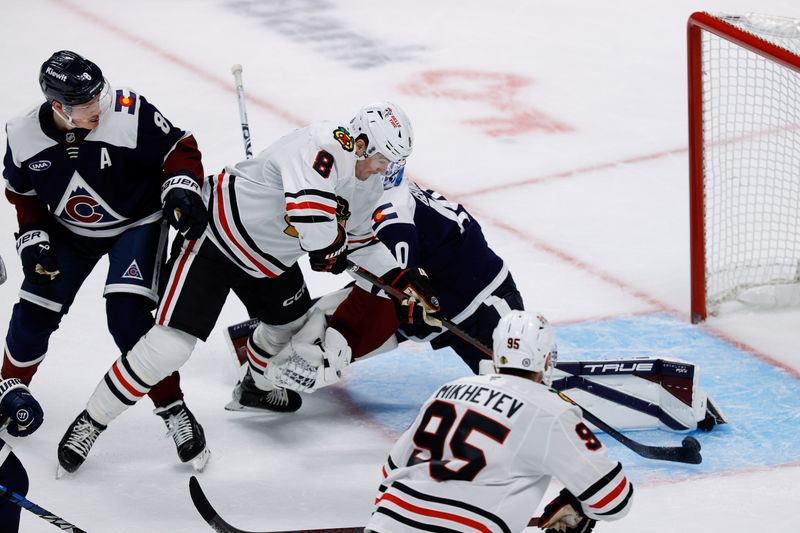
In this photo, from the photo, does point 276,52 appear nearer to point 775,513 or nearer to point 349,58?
point 349,58

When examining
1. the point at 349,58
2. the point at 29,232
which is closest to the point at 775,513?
the point at 29,232

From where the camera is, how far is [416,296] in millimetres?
4105

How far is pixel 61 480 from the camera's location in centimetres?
400

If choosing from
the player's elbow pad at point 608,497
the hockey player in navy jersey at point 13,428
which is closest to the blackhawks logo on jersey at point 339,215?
the hockey player in navy jersey at point 13,428

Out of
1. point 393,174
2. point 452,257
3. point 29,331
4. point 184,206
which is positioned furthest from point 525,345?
point 29,331

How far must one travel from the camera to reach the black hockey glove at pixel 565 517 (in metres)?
3.02

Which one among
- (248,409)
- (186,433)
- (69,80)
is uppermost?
(69,80)

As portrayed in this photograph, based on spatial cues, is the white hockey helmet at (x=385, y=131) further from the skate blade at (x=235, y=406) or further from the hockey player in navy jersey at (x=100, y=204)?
the skate blade at (x=235, y=406)

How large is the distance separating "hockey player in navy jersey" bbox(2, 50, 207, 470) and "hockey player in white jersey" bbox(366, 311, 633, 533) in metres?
1.24

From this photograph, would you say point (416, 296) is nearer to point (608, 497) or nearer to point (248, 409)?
point (248, 409)

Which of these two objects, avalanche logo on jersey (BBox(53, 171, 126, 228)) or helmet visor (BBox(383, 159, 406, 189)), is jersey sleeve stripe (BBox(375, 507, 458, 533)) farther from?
avalanche logo on jersey (BBox(53, 171, 126, 228))

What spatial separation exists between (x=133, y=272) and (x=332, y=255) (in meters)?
0.59

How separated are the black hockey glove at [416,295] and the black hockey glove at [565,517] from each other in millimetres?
1136

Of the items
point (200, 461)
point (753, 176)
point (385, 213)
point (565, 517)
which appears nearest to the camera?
point (565, 517)
